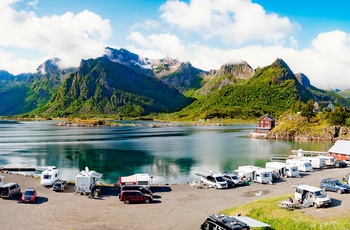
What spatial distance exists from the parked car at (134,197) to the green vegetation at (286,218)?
10087mm

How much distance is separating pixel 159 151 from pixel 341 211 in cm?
8521

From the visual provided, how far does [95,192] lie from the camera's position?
4341 centimetres

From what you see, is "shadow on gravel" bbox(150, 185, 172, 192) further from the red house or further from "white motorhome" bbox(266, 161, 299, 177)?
the red house

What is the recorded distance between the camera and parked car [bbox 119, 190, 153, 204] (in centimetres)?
3953

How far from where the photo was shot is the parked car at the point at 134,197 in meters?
39.5

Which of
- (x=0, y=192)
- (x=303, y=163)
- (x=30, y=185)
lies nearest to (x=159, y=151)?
(x=303, y=163)

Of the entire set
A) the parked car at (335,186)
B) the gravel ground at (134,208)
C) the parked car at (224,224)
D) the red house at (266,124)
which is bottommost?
the gravel ground at (134,208)

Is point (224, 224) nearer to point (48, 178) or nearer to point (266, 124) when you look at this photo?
point (48, 178)

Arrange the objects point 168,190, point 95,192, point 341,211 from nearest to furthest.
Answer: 1. point 341,211
2. point 95,192
3. point 168,190

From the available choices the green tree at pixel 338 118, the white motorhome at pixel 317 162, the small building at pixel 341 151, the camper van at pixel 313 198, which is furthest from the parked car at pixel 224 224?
Answer: the green tree at pixel 338 118

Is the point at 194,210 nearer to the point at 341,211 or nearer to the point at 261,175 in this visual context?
the point at 341,211

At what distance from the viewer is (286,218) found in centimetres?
2827

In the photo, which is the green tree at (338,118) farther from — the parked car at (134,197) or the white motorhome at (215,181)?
the parked car at (134,197)

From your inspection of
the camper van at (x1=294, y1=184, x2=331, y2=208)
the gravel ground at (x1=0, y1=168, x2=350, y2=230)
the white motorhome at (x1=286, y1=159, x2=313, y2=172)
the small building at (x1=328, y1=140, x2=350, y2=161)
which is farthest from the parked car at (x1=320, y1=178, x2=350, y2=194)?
the small building at (x1=328, y1=140, x2=350, y2=161)
